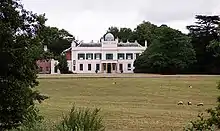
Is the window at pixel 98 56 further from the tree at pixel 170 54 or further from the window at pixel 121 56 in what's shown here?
the tree at pixel 170 54

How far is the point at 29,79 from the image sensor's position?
927 centimetres

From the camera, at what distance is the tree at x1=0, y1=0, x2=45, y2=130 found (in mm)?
8672

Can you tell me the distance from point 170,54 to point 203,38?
9401 millimetres

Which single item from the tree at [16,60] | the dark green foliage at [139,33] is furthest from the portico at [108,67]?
the tree at [16,60]

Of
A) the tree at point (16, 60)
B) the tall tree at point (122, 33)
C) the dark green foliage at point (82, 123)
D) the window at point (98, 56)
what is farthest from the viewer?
the tall tree at point (122, 33)

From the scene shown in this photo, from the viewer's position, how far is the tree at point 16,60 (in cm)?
867

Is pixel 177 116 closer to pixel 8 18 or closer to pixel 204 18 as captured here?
pixel 8 18

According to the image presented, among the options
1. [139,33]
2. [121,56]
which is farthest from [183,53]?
[139,33]

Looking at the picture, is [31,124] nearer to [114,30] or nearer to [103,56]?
[103,56]

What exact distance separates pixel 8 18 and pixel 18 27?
0.82 ft

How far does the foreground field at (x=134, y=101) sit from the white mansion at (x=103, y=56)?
58776 millimetres

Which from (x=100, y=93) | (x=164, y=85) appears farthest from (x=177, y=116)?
(x=164, y=85)

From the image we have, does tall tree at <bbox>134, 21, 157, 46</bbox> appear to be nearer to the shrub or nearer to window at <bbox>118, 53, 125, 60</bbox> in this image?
window at <bbox>118, 53, 125, 60</bbox>

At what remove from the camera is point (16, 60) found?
28.8 ft
